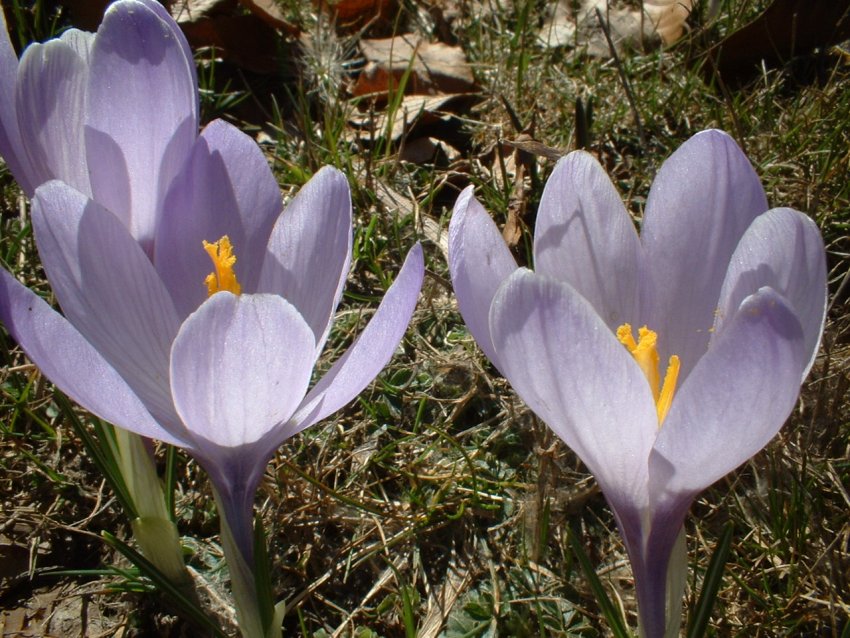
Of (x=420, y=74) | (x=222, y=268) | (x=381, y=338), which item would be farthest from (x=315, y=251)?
(x=420, y=74)

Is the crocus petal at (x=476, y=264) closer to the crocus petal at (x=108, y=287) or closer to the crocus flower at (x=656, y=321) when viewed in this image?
the crocus flower at (x=656, y=321)

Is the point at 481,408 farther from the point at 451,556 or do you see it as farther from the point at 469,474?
the point at 451,556

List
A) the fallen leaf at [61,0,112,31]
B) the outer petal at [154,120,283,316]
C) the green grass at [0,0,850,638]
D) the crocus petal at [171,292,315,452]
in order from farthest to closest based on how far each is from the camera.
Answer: the fallen leaf at [61,0,112,31]
the green grass at [0,0,850,638]
the outer petal at [154,120,283,316]
the crocus petal at [171,292,315,452]

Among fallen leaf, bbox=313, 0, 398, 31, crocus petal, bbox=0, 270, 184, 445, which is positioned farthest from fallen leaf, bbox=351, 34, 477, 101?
crocus petal, bbox=0, 270, 184, 445

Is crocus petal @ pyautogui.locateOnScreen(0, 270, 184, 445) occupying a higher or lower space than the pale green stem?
higher

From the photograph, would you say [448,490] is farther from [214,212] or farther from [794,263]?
[794,263]

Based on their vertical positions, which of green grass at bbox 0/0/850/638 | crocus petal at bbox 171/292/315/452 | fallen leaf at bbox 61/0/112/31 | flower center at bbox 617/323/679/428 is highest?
fallen leaf at bbox 61/0/112/31

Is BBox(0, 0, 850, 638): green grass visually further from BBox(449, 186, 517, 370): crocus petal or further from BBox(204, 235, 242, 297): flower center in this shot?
BBox(204, 235, 242, 297): flower center
